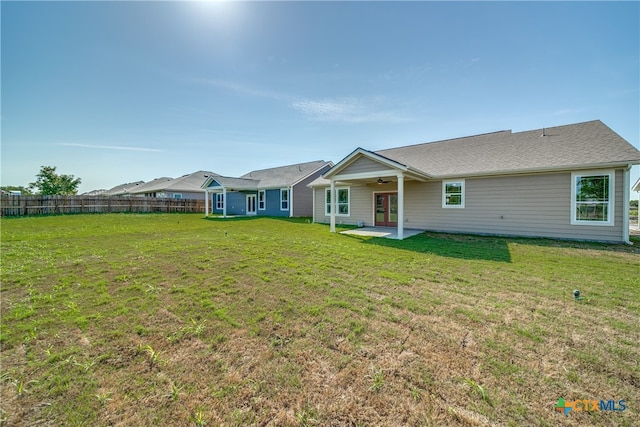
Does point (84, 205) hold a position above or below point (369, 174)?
below

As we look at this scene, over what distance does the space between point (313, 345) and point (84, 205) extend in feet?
90.5

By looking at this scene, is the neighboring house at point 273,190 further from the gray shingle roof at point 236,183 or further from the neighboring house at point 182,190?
the neighboring house at point 182,190

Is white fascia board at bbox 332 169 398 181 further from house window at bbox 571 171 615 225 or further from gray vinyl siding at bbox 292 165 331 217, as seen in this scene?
gray vinyl siding at bbox 292 165 331 217

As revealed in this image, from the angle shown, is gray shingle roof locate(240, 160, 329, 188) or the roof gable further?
gray shingle roof locate(240, 160, 329, 188)

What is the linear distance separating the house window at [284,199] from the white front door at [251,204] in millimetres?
3900

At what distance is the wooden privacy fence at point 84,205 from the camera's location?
18.8 metres

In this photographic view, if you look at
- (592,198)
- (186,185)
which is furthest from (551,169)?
(186,185)

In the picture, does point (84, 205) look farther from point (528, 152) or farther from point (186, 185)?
point (528, 152)

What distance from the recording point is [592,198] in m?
9.17

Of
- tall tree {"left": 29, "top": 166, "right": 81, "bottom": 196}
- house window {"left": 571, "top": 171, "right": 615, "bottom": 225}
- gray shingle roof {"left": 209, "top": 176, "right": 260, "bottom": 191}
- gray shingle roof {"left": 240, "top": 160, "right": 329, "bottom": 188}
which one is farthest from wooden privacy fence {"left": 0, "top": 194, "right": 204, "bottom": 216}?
tall tree {"left": 29, "top": 166, "right": 81, "bottom": 196}

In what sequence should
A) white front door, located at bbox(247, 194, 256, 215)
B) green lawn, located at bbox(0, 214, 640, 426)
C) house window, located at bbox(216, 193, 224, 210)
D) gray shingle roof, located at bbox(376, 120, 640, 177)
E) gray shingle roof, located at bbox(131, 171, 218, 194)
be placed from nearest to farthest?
1. green lawn, located at bbox(0, 214, 640, 426)
2. gray shingle roof, located at bbox(376, 120, 640, 177)
3. white front door, located at bbox(247, 194, 256, 215)
4. house window, located at bbox(216, 193, 224, 210)
5. gray shingle roof, located at bbox(131, 171, 218, 194)

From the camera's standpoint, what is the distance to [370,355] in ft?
8.50

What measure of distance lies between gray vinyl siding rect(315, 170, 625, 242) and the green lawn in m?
4.60

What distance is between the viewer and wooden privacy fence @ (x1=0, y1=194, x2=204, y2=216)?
18828 mm
